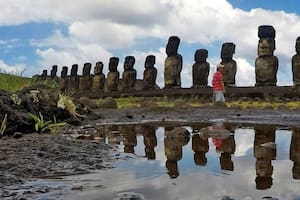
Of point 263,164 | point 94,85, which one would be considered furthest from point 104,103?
point 94,85

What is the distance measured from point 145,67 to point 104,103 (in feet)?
34.8

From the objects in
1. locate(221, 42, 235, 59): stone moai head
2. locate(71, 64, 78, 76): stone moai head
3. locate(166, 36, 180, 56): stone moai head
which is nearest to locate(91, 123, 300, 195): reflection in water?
locate(221, 42, 235, 59): stone moai head

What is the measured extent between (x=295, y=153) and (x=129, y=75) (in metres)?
21.7

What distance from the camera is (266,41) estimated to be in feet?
64.7

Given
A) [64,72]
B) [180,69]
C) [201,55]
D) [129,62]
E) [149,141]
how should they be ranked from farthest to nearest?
[64,72] → [129,62] → [180,69] → [201,55] → [149,141]

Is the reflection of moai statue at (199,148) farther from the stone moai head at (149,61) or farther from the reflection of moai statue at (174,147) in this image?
the stone moai head at (149,61)

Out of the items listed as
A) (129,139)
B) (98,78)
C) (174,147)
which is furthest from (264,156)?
(98,78)

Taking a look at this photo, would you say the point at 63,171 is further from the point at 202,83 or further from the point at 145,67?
the point at 145,67

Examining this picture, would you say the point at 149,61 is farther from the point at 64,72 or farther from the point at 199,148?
the point at 199,148

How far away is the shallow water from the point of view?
2850mm

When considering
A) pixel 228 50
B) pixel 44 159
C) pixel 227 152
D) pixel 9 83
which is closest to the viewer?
pixel 44 159

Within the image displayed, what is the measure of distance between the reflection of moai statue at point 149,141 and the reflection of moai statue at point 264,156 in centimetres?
91

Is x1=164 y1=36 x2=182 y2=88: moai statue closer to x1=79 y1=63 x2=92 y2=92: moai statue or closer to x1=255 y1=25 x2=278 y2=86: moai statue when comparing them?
x1=255 y1=25 x2=278 y2=86: moai statue

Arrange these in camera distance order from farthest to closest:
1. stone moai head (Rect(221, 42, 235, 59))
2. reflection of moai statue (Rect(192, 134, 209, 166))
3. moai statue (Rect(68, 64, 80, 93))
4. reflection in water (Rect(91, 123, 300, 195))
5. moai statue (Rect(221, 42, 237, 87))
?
moai statue (Rect(68, 64, 80, 93)) → stone moai head (Rect(221, 42, 235, 59)) → moai statue (Rect(221, 42, 237, 87)) → reflection of moai statue (Rect(192, 134, 209, 166)) → reflection in water (Rect(91, 123, 300, 195))
